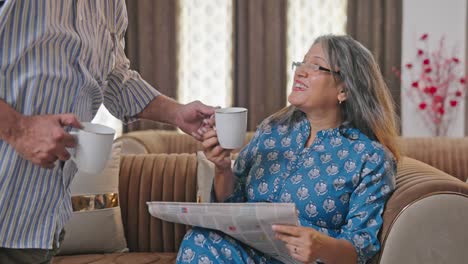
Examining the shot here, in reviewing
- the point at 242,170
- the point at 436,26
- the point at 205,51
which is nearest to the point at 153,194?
the point at 242,170

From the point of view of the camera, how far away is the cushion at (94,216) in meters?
2.29

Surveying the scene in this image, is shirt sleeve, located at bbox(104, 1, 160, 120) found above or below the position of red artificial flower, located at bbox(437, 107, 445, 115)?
above

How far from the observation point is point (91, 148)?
969 mm

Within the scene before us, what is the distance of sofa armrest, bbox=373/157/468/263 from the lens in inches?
61.1

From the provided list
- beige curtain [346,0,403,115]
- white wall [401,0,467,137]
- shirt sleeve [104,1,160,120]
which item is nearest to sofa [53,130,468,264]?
shirt sleeve [104,1,160,120]

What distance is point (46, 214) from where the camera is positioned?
1021mm

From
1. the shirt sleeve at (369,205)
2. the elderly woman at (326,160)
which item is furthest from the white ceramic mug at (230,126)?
the shirt sleeve at (369,205)

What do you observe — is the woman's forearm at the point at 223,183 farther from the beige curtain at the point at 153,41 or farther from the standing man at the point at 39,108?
the beige curtain at the point at 153,41

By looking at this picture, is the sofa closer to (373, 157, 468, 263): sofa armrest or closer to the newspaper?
(373, 157, 468, 263): sofa armrest

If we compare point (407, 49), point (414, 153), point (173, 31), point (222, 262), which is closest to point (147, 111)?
point (222, 262)

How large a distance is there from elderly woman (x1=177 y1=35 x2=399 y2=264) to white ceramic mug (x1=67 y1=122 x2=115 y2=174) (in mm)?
521

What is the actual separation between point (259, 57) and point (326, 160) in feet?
11.3

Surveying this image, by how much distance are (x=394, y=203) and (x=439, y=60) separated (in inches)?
156

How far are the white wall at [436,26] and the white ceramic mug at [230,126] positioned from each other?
4.15 metres
